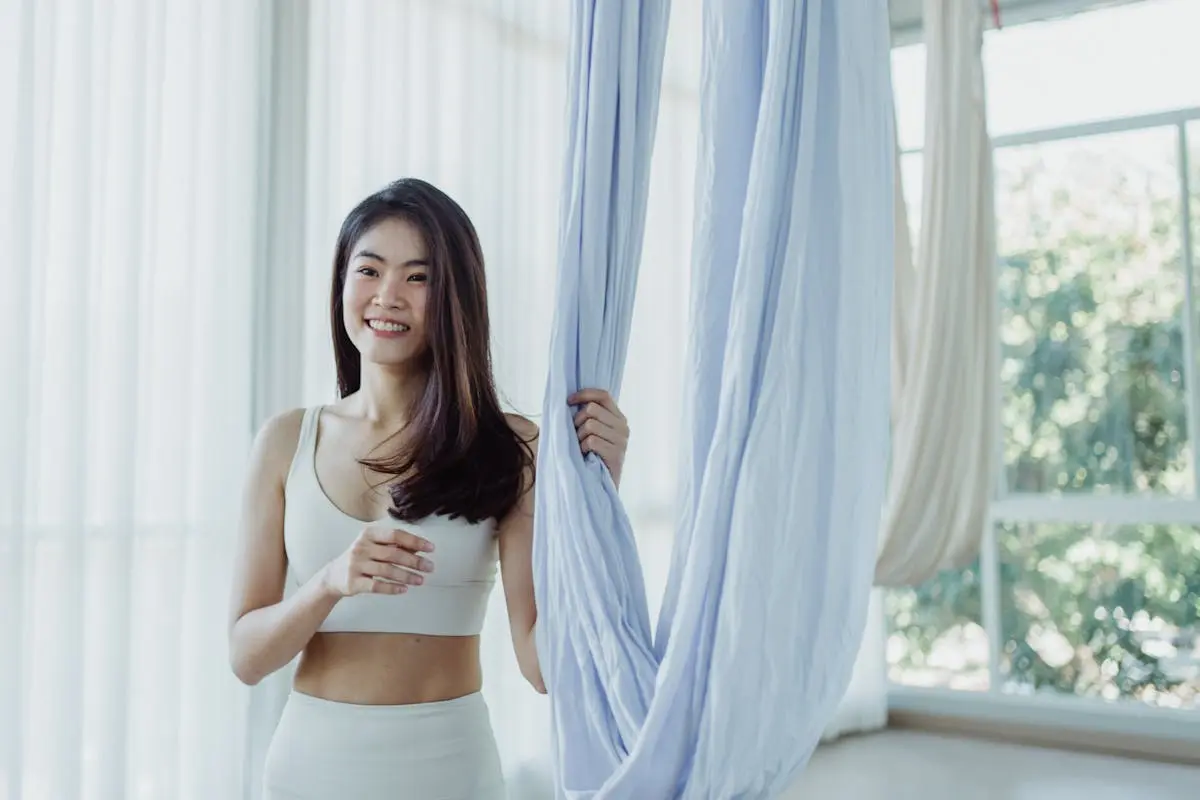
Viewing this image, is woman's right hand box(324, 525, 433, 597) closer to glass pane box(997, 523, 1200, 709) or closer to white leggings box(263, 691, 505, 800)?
white leggings box(263, 691, 505, 800)

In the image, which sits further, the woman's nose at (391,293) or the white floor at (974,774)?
the white floor at (974,774)

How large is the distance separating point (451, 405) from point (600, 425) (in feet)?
1.10

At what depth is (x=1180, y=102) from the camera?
414cm

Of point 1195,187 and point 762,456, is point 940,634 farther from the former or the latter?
point 762,456

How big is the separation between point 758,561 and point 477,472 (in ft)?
1.75

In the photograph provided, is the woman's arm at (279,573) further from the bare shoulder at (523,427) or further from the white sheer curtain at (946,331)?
the white sheer curtain at (946,331)

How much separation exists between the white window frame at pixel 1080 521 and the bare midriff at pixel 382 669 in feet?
9.45

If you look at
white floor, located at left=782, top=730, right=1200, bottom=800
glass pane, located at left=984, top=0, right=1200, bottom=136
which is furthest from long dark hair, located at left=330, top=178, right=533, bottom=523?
glass pane, located at left=984, top=0, right=1200, bottom=136

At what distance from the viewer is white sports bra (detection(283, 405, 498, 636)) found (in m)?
1.39

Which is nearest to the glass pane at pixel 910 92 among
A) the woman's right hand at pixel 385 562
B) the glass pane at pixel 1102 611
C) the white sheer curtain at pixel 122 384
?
the glass pane at pixel 1102 611

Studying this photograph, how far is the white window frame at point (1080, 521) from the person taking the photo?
158 inches

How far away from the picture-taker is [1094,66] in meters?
4.31

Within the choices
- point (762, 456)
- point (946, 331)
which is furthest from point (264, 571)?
point (946, 331)

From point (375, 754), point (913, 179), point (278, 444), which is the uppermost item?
point (913, 179)
